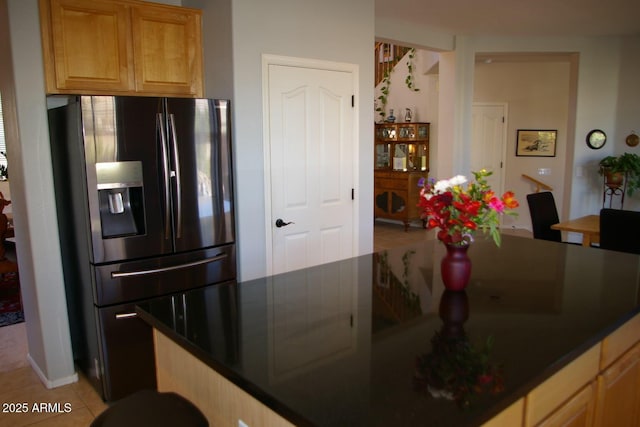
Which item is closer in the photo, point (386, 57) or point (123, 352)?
point (123, 352)

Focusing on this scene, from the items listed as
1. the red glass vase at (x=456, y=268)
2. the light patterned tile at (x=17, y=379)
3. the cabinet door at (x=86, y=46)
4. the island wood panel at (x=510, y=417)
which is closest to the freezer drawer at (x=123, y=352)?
the light patterned tile at (x=17, y=379)

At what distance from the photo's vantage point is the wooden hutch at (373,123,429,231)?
796cm

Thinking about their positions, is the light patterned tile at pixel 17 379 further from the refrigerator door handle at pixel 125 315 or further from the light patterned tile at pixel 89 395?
the refrigerator door handle at pixel 125 315

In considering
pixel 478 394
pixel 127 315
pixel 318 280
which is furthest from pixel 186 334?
pixel 127 315

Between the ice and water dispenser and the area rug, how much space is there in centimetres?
229

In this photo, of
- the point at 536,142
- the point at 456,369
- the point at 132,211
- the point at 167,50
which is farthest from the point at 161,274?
the point at 536,142

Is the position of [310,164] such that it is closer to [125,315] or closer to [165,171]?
[165,171]

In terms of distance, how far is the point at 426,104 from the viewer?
8.06 metres

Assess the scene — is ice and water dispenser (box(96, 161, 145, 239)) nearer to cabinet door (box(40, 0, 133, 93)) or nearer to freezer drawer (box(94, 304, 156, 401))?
freezer drawer (box(94, 304, 156, 401))

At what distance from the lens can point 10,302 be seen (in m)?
4.73

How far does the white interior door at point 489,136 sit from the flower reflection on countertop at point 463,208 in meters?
6.61

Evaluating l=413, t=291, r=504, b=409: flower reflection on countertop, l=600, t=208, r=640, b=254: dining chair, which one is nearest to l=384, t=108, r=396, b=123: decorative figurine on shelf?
l=600, t=208, r=640, b=254: dining chair

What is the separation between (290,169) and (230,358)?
7.44 ft

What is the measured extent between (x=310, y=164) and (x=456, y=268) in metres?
1.93
